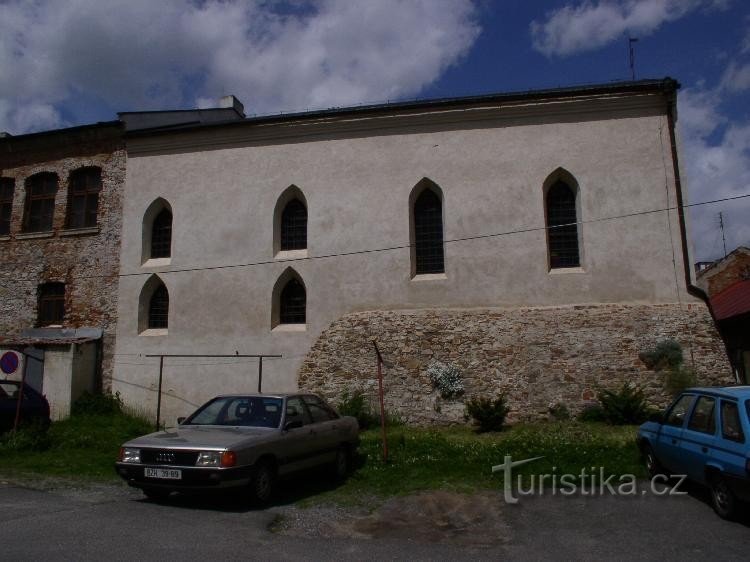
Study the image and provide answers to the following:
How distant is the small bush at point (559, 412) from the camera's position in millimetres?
14305

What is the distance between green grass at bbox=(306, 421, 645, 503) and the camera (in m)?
9.46

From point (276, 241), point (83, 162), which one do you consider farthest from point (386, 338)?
point (83, 162)

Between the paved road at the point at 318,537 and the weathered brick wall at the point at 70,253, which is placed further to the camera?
the weathered brick wall at the point at 70,253

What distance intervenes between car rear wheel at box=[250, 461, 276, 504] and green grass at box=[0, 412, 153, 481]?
343cm

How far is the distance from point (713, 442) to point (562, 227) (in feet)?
30.4

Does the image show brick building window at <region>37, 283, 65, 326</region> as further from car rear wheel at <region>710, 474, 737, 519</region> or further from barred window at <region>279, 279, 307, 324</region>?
car rear wheel at <region>710, 474, 737, 519</region>

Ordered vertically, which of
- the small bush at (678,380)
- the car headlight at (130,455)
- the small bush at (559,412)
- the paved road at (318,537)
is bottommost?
the paved road at (318,537)

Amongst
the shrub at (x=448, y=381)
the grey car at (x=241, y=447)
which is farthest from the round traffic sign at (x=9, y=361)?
the shrub at (x=448, y=381)

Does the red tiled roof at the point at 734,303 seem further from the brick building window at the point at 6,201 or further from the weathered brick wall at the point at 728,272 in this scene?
the brick building window at the point at 6,201

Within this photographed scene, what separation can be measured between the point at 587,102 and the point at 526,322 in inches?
237

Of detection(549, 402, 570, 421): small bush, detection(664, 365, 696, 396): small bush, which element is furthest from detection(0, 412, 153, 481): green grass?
detection(664, 365, 696, 396): small bush

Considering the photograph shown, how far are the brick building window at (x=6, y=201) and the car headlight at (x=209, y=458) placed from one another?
15.6 meters

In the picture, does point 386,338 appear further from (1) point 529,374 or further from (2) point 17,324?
(2) point 17,324

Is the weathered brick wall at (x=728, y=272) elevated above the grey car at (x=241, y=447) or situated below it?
above
